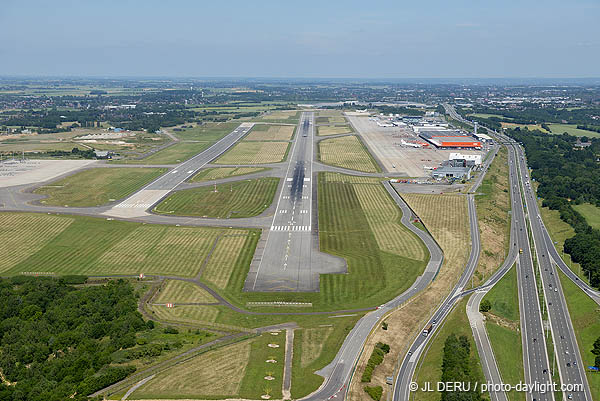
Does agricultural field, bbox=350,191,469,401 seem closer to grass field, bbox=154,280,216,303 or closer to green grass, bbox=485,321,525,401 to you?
green grass, bbox=485,321,525,401

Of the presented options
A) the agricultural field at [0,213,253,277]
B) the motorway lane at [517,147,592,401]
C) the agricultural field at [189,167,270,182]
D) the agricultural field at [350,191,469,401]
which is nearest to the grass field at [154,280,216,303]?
the agricultural field at [0,213,253,277]

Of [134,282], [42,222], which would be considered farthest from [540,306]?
[42,222]

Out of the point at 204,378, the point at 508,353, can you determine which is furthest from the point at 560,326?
the point at 204,378

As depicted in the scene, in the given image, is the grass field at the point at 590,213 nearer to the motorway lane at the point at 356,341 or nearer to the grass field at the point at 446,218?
the grass field at the point at 446,218

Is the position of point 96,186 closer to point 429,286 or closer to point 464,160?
point 429,286

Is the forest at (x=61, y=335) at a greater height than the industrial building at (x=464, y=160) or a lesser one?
lesser

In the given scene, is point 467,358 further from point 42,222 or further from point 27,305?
point 42,222

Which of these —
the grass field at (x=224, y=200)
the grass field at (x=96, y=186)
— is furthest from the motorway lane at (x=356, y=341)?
the grass field at (x=96, y=186)
